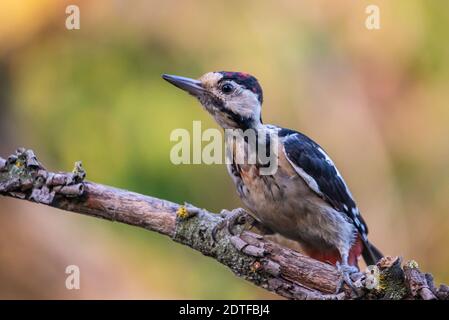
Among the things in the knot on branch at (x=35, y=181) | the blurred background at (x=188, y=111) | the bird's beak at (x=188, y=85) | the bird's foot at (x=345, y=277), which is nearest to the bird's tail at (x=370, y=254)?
the bird's foot at (x=345, y=277)

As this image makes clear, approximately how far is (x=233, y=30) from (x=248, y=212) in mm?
1825

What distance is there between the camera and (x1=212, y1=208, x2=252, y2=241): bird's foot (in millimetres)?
3100

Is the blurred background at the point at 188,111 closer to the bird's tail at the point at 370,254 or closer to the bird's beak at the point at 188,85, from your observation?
the bird's beak at the point at 188,85

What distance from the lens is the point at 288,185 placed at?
3.29m

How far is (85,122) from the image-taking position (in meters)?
4.37

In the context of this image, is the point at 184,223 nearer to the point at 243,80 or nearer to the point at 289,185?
the point at 289,185

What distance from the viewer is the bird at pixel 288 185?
3.27 metres

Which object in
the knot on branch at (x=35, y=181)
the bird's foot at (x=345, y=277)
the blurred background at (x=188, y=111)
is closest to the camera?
the bird's foot at (x=345, y=277)

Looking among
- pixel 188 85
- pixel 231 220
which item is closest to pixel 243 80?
pixel 188 85

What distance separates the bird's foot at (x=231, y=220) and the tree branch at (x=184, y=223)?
0.04 feet

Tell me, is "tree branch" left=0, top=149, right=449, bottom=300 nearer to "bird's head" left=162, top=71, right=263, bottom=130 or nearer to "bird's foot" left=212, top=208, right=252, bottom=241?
"bird's foot" left=212, top=208, right=252, bottom=241

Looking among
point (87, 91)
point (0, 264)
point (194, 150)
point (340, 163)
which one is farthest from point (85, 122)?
point (340, 163)
